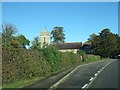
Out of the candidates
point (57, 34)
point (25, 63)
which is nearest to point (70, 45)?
point (57, 34)

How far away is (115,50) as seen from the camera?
4754 inches

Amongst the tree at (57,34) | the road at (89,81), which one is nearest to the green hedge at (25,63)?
the road at (89,81)

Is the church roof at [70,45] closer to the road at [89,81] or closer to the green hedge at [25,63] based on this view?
the green hedge at [25,63]

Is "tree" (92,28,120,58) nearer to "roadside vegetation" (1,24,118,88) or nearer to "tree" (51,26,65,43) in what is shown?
"tree" (51,26,65,43)

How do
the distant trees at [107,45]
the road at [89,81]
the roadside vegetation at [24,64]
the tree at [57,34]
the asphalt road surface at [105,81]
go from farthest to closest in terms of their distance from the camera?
the tree at [57,34] → the distant trees at [107,45] → the roadside vegetation at [24,64] → the road at [89,81] → the asphalt road surface at [105,81]

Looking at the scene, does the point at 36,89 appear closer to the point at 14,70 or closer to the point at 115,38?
the point at 14,70

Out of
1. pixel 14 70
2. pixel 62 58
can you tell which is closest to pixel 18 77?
pixel 14 70

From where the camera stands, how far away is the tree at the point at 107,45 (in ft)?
397

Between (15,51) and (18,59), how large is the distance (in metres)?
0.69

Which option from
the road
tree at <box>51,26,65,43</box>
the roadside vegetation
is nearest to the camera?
the road

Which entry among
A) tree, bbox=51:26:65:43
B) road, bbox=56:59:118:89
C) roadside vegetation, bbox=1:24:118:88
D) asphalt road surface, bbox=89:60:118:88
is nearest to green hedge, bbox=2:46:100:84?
roadside vegetation, bbox=1:24:118:88

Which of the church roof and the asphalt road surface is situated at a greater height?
the church roof

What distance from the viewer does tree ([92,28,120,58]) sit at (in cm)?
12088

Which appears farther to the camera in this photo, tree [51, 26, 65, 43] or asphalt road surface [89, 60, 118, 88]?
tree [51, 26, 65, 43]
